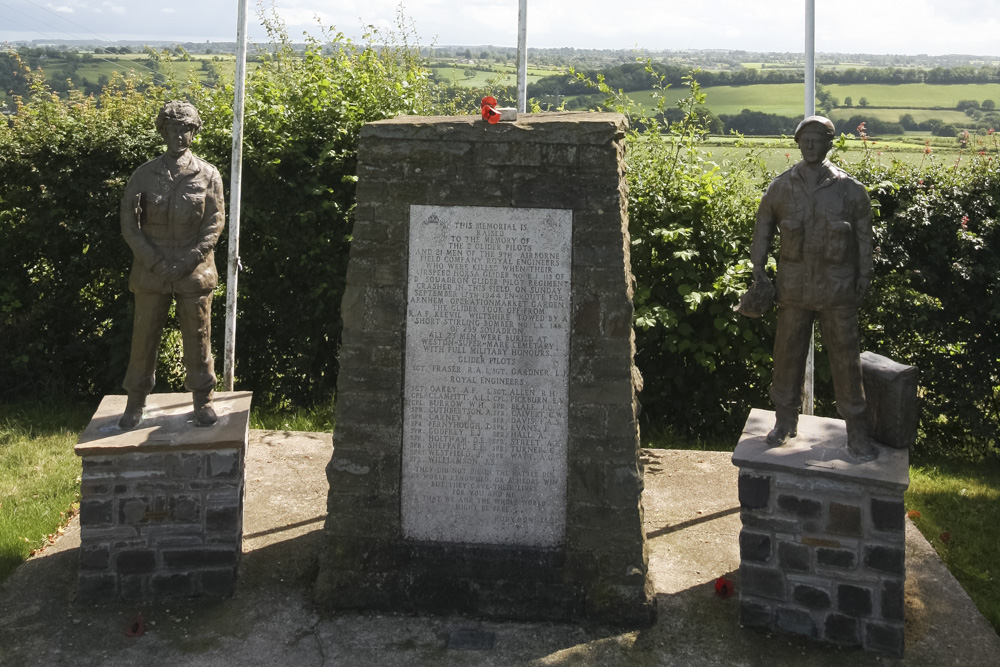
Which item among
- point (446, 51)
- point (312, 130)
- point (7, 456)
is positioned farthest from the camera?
point (446, 51)

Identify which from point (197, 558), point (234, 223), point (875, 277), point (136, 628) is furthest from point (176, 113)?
point (875, 277)

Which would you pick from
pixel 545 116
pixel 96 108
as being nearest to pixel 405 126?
pixel 545 116

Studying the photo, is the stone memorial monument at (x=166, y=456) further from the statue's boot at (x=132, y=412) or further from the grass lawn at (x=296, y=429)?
the grass lawn at (x=296, y=429)

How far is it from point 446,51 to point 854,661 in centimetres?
899

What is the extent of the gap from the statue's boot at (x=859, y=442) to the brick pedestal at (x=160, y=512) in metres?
3.28

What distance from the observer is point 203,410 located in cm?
593

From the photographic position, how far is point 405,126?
17.6ft

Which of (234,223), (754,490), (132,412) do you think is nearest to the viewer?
(754,490)

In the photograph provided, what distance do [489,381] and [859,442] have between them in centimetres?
196

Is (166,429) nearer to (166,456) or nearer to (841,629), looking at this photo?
(166,456)

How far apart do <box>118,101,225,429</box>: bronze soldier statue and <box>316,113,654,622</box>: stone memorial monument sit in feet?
3.00

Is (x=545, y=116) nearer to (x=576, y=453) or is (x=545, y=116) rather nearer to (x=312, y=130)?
(x=576, y=453)

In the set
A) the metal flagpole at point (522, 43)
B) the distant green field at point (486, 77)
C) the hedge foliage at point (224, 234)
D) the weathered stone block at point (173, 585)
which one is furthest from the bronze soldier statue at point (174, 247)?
the distant green field at point (486, 77)

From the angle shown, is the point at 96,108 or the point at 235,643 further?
the point at 96,108
